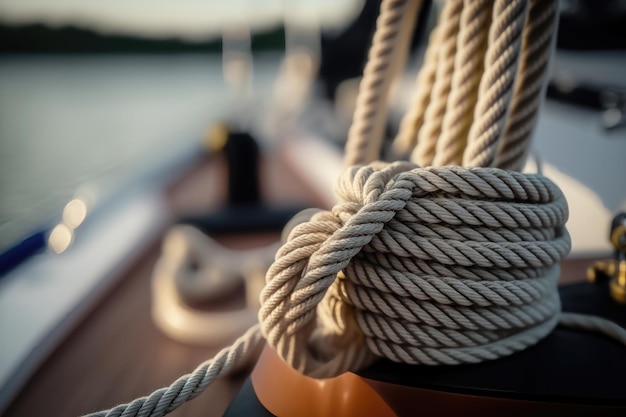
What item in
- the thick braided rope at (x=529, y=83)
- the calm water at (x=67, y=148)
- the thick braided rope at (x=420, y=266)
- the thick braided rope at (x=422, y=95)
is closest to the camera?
the thick braided rope at (x=420, y=266)

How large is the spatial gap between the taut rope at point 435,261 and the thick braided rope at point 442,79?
0.14 ft

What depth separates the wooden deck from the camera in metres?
0.93

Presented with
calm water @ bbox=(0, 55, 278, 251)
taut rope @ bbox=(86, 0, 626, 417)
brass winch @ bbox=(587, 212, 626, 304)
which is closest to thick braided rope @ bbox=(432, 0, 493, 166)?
taut rope @ bbox=(86, 0, 626, 417)

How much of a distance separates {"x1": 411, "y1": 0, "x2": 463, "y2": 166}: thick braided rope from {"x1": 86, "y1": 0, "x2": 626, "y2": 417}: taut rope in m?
0.04

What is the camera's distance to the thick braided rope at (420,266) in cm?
59

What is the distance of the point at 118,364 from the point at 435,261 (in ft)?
2.67

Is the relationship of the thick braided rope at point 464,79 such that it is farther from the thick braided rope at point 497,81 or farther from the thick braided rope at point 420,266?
the thick braided rope at point 420,266

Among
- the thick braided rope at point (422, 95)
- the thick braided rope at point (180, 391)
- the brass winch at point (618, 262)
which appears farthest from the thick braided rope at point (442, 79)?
the thick braided rope at point (180, 391)

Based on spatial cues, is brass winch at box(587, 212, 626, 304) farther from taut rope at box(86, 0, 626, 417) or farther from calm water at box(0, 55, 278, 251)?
calm water at box(0, 55, 278, 251)

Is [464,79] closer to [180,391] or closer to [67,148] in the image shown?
[180,391]

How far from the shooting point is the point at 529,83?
742mm

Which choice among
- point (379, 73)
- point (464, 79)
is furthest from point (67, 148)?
point (464, 79)

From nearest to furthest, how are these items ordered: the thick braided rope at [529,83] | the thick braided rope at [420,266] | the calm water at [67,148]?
the thick braided rope at [420,266] < the thick braided rope at [529,83] < the calm water at [67,148]

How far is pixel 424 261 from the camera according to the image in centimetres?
62
